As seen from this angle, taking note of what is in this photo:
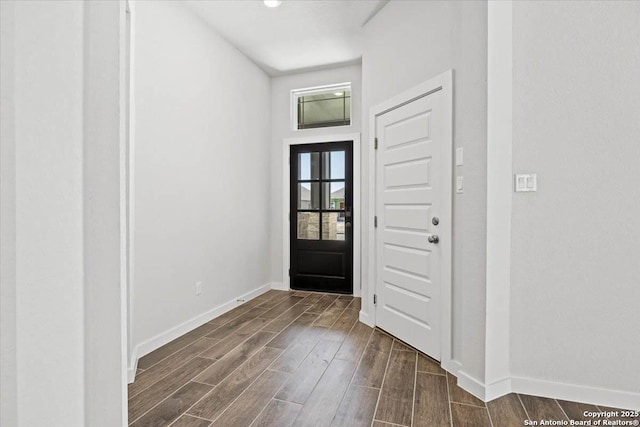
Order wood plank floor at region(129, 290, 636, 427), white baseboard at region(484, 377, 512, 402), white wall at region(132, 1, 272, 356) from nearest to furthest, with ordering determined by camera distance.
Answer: wood plank floor at region(129, 290, 636, 427) < white baseboard at region(484, 377, 512, 402) < white wall at region(132, 1, 272, 356)

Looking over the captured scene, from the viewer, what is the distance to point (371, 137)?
3.03m

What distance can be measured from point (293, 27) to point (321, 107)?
122 centimetres

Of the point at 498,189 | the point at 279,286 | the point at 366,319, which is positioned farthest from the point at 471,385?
the point at 279,286

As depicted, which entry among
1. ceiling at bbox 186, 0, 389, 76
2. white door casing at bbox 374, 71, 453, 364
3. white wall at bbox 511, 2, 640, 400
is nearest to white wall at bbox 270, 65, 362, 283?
ceiling at bbox 186, 0, 389, 76

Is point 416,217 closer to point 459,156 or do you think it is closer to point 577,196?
point 459,156

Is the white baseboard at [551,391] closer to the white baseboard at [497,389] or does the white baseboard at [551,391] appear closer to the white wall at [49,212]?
the white baseboard at [497,389]

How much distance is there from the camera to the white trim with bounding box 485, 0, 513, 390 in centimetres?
182

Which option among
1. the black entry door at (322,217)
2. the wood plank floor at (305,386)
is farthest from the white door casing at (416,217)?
the black entry door at (322,217)

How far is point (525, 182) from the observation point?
6.11 feet

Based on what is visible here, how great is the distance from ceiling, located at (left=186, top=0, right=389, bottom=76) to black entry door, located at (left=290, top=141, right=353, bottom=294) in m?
1.08

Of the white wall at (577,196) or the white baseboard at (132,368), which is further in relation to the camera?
the white baseboard at (132,368)

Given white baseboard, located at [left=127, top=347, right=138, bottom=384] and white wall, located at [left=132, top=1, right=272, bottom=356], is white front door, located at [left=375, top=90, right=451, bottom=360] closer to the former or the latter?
white wall, located at [left=132, top=1, right=272, bottom=356]

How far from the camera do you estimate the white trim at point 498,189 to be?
1.82m

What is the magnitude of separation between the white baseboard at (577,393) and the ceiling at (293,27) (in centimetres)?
310
